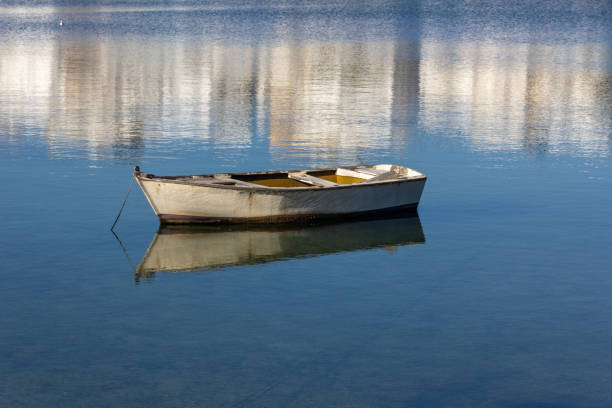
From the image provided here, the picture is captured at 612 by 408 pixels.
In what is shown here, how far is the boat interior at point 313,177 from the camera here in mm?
23125

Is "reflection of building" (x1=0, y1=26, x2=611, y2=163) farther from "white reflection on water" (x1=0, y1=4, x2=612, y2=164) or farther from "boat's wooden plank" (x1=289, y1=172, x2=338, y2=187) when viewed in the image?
"boat's wooden plank" (x1=289, y1=172, x2=338, y2=187)

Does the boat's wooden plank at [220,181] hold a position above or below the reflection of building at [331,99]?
below

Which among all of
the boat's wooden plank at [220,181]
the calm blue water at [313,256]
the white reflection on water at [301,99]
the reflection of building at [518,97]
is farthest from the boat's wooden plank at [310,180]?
the reflection of building at [518,97]

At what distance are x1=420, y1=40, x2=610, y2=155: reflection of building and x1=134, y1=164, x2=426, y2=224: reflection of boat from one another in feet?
34.2

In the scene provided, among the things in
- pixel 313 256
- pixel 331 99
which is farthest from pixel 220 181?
pixel 331 99

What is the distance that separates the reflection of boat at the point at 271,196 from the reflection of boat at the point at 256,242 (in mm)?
312

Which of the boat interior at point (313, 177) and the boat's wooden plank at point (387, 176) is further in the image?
the boat's wooden plank at point (387, 176)

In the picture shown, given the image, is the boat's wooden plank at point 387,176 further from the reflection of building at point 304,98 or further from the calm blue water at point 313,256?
the reflection of building at point 304,98

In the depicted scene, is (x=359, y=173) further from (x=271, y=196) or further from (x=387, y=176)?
(x=271, y=196)

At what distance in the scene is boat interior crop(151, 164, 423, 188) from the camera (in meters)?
23.1

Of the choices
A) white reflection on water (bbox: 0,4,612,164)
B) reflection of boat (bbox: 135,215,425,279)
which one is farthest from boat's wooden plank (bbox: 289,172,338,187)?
white reflection on water (bbox: 0,4,612,164)

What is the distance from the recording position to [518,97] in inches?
1827

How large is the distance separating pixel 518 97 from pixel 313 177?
25046 mm

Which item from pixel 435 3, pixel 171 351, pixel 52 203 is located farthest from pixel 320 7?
pixel 171 351
